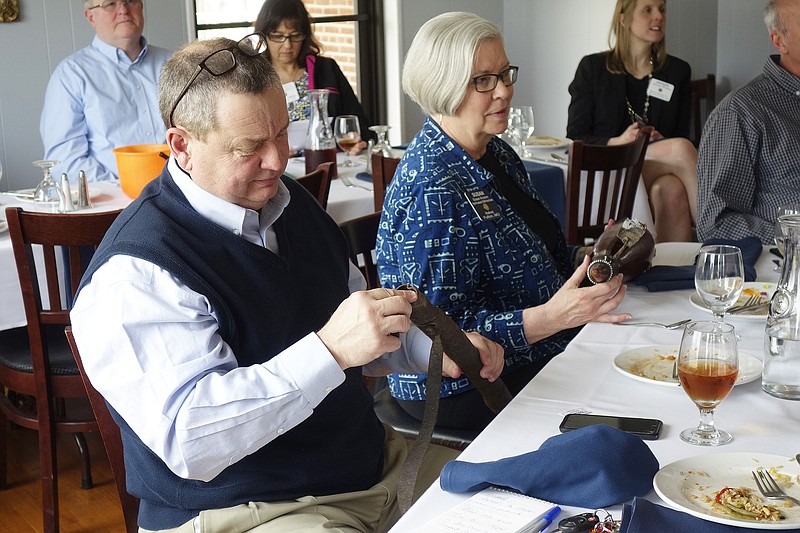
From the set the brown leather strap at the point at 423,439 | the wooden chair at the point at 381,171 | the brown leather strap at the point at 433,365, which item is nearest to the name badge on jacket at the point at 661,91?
the wooden chair at the point at 381,171

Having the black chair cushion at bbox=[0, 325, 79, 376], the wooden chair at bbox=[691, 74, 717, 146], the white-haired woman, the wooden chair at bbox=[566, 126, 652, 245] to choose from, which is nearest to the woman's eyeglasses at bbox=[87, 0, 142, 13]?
the black chair cushion at bbox=[0, 325, 79, 376]

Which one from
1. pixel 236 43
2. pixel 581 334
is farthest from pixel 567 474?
pixel 236 43

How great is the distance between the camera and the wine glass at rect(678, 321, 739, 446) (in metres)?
1.29

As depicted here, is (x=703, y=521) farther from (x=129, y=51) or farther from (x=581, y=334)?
(x=129, y=51)

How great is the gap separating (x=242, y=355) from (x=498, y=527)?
0.56 metres

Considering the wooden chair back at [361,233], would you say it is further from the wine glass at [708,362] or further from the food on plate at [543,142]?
the food on plate at [543,142]

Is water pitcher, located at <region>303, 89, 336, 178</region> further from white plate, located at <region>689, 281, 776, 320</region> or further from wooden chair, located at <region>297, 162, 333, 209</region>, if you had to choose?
white plate, located at <region>689, 281, 776, 320</region>

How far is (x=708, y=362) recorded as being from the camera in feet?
4.27

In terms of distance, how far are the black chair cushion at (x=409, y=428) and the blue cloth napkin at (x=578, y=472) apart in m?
0.82

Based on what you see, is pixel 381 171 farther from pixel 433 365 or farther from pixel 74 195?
pixel 433 365

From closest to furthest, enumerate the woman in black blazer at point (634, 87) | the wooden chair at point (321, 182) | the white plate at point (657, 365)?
the white plate at point (657, 365) < the wooden chair at point (321, 182) < the woman in black blazer at point (634, 87)

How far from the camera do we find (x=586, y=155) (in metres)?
3.61

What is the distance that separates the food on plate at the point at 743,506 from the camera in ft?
3.61

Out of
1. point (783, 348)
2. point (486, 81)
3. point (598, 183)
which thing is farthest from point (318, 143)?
point (783, 348)
